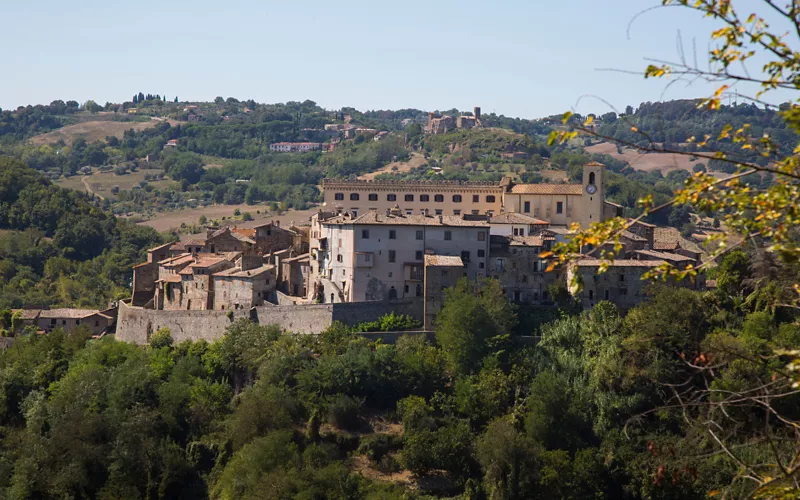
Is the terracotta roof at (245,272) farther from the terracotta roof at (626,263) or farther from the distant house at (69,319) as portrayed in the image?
the terracotta roof at (626,263)

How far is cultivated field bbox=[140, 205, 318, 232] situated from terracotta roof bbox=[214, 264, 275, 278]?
54.6m

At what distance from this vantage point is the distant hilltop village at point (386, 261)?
46.8 meters

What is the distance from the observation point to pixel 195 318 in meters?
50.5

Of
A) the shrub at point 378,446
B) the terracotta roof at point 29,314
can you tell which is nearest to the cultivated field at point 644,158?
the terracotta roof at point 29,314

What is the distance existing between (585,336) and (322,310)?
37.5 feet

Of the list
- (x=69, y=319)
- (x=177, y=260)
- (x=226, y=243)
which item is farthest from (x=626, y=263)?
(x=69, y=319)

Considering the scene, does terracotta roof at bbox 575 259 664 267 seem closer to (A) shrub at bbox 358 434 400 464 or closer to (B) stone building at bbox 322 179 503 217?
(A) shrub at bbox 358 434 400 464

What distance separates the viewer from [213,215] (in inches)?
4990

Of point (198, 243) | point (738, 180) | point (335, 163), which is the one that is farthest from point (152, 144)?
point (738, 180)

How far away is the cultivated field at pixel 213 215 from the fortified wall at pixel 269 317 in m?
53.8

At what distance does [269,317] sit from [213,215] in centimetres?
8051

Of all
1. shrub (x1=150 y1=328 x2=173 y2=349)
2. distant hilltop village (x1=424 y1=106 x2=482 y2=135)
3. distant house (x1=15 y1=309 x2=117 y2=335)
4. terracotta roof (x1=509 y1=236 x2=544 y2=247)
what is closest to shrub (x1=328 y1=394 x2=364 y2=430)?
terracotta roof (x1=509 y1=236 x2=544 y2=247)

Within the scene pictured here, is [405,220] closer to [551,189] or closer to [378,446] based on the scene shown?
[551,189]

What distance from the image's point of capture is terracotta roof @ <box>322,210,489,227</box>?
47.9 meters
